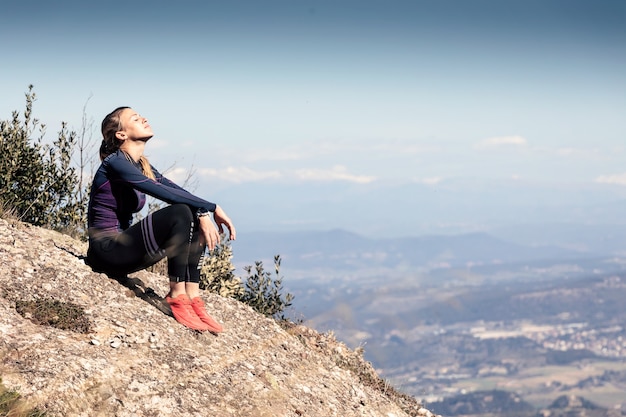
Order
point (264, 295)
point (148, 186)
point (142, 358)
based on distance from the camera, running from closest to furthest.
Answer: point (142, 358) → point (148, 186) → point (264, 295)

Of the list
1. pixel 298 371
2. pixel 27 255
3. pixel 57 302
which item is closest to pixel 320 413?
pixel 298 371

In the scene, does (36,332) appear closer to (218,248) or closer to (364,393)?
(364,393)

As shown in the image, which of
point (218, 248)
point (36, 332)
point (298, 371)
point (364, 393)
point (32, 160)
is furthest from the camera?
point (218, 248)

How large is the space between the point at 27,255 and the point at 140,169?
216cm

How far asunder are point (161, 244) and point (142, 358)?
4.72ft

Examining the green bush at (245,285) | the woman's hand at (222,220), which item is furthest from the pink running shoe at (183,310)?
the green bush at (245,285)

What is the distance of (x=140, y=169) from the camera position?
886 cm

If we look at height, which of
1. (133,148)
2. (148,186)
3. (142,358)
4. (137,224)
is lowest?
(142,358)

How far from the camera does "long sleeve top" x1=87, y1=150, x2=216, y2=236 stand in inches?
→ 330

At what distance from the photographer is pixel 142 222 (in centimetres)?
841

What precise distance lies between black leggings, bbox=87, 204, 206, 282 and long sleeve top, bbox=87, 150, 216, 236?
161 millimetres

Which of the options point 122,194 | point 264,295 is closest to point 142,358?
point 122,194

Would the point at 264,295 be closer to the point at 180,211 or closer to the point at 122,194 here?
the point at 122,194

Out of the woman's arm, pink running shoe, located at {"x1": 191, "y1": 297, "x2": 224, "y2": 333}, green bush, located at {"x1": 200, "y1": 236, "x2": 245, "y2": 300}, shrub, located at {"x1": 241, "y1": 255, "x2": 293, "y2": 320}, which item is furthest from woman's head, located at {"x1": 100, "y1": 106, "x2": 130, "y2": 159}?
shrub, located at {"x1": 241, "y1": 255, "x2": 293, "y2": 320}
